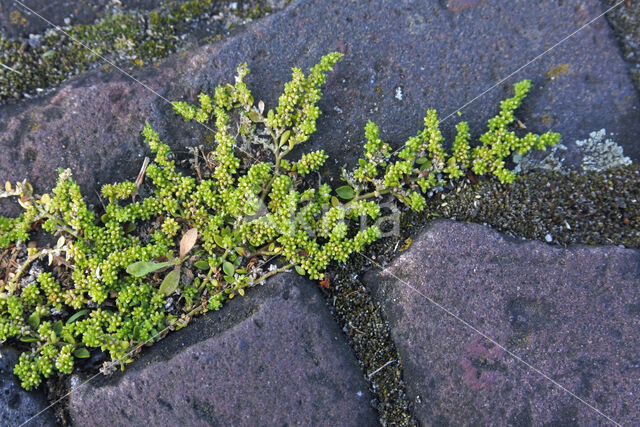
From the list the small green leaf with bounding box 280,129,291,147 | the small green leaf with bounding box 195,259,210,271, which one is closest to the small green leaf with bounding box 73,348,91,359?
the small green leaf with bounding box 195,259,210,271

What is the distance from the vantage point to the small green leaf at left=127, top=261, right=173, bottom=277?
3199mm

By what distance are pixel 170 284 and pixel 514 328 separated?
7.39ft

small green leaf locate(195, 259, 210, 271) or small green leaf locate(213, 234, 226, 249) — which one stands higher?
small green leaf locate(213, 234, 226, 249)

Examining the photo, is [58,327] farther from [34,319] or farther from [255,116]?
[255,116]

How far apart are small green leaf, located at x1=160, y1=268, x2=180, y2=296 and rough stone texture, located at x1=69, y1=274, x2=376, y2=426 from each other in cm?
34

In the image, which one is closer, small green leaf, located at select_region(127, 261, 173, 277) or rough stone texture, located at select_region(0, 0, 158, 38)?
small green leaf, located at select_region(127, 261, 173, 277)

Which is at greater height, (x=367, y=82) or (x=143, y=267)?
(x=367, y=82)

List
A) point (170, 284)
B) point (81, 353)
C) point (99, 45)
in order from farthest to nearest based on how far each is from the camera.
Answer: point (99, 45)
point (170, 284)
point (81, 353)

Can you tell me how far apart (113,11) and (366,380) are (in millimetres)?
3403

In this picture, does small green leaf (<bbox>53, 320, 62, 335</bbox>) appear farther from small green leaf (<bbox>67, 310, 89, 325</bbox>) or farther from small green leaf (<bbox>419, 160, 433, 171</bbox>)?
small green leaf (<bbox>419, 160, 433, 171</bbox>)

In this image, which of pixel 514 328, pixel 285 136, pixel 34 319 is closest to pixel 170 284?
pixel 34 319

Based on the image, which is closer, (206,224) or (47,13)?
(206,224)

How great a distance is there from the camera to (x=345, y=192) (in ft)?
11.4

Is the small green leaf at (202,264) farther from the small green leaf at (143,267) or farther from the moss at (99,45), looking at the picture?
the moss at (99,45)
